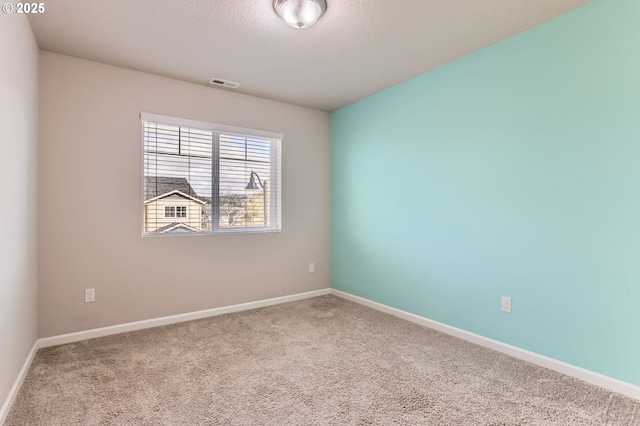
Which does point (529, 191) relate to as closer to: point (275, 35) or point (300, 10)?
point (300, 10)

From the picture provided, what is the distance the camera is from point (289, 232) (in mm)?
4160

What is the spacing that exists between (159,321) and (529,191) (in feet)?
11.5

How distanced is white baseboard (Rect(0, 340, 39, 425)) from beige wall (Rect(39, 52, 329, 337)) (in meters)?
0.34

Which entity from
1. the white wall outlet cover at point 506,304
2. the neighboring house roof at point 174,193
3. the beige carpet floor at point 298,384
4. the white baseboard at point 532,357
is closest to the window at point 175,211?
the neighboring house roof at point 174,193

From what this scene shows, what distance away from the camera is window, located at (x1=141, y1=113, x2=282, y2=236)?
3.28 m

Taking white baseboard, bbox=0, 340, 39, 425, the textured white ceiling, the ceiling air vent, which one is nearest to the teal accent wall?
the textured white ceiling

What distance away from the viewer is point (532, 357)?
246cm

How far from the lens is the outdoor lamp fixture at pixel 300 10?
2107 millimetres

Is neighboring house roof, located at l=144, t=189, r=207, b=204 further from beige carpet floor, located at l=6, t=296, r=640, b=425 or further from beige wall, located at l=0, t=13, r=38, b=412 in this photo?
beige carpet floor, located at l=6, t=296, r=640, b=425

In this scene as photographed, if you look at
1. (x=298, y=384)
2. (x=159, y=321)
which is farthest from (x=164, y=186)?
(x=298, y=384)

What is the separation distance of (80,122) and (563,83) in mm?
3885

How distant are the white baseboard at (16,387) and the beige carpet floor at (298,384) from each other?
0.15 feet

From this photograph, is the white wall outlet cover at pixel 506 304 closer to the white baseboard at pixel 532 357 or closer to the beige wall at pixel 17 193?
the white baseboard at pixel 532 357

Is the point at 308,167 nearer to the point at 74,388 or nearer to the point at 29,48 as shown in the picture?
the point at 29,48
